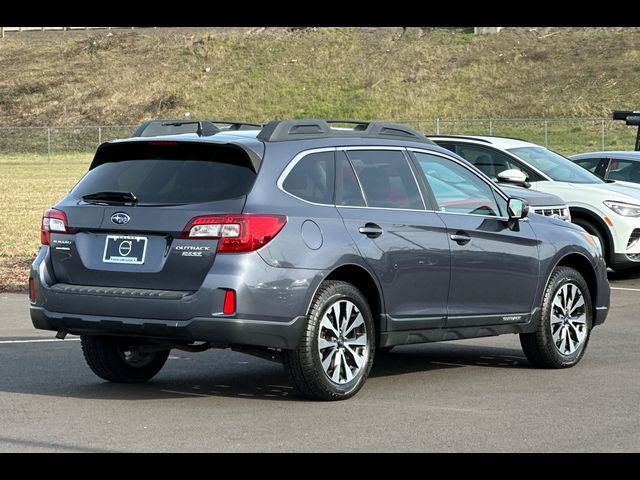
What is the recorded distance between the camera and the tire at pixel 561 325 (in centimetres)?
1057

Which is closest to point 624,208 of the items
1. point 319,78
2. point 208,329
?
point 208,329

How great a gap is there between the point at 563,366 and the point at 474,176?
157cm

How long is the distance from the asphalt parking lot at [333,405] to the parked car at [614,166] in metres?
9.09

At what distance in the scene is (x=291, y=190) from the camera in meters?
9.02

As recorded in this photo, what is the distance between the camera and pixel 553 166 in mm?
18391

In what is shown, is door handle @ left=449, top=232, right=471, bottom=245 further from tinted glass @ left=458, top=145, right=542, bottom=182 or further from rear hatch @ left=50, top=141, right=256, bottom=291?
tinted glass @ left=458, top=145, right=542, bottom=182

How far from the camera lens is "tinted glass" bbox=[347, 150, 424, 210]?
31.4 ft

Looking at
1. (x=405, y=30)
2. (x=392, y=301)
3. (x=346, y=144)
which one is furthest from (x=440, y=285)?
(x=405, y=30)

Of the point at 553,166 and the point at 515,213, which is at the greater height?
the point at 515,213

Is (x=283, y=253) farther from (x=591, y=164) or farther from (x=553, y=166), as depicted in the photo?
(x=591, y=164)

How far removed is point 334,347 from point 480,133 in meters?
53.6

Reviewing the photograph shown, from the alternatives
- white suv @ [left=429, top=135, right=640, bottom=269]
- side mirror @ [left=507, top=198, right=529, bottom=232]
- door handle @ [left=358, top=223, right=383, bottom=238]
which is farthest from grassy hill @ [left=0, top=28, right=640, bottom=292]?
door handle @ [left=358, top=223, right=383, bottom=238]

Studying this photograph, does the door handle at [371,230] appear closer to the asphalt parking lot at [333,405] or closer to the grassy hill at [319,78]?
the asphalt parking lot at [333,405]
